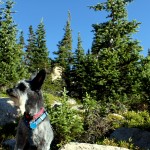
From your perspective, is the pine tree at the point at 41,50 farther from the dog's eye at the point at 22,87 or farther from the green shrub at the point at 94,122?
the dog's eye at the point at 22,87

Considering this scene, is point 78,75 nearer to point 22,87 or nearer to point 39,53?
point 22,87

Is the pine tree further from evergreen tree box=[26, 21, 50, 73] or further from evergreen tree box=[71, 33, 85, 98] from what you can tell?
evergreen tree box=[71, 33, 85, 98]

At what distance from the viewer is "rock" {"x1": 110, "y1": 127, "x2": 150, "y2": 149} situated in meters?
16.5

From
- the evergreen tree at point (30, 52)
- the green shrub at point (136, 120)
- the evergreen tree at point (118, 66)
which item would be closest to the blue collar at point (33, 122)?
the green shrub at point (136, 120)

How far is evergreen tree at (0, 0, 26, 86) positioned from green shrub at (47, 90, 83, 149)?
23.6 m

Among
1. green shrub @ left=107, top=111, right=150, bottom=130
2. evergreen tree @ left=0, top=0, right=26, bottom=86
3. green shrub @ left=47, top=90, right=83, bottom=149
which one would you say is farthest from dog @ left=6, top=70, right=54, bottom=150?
evergreen tree @ left=0, top=0, right=26, bottom=86

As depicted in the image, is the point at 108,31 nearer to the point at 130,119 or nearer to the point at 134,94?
the point at 134,94

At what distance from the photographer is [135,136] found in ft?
56.0

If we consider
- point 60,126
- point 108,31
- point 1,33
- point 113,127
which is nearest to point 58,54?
point 1,33

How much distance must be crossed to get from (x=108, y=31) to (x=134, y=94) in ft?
19.6

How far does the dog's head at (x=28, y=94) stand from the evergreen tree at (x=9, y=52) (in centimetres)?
2950

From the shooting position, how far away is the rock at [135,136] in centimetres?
1651

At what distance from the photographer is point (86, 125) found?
56.5 ft

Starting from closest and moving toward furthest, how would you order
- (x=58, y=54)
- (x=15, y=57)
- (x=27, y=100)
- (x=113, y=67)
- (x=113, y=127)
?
(x=27, y=100) → (x=113, y=127) → (x=113, y=67) → (x=15, y=57) → (x=58, y=54)
